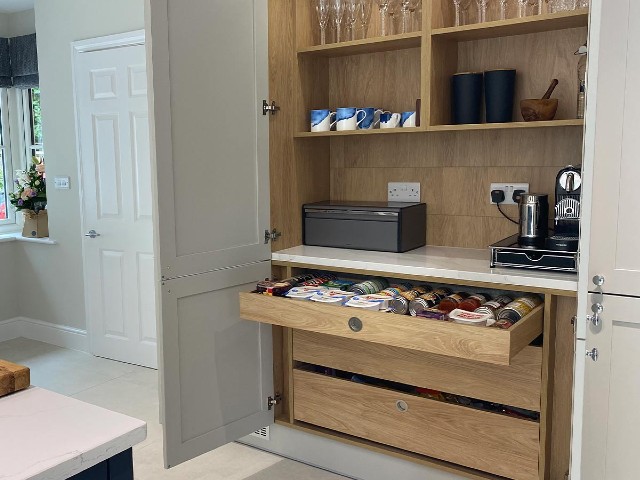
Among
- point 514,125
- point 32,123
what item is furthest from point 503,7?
point 32,123

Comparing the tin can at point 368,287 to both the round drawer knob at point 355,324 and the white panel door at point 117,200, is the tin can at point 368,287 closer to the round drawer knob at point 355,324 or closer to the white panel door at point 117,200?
the round drawer knob at point 355,324

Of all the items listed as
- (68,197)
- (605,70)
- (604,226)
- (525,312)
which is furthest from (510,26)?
(68,197)

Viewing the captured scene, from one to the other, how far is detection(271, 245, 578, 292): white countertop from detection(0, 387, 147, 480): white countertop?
1369mm

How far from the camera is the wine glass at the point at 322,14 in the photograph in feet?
8.97

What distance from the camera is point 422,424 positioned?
7.97 ft

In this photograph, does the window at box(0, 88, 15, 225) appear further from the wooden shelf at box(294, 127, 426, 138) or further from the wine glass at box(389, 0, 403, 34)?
the wine glass at box(389, 0, 403, 34)

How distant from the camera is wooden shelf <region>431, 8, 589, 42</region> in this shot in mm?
2221

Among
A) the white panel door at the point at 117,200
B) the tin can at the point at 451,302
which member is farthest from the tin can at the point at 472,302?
the white panel door at the point at 117,200

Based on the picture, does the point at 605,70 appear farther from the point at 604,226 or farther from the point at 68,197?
the point at 68,197

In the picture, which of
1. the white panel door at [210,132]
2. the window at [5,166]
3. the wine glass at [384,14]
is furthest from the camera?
the window at [5,166]

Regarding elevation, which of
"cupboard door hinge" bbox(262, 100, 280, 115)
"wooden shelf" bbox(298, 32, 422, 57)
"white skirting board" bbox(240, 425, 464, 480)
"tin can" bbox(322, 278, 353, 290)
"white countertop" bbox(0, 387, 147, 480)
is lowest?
"white skirting board" bbox(240, 425, 464, 480)

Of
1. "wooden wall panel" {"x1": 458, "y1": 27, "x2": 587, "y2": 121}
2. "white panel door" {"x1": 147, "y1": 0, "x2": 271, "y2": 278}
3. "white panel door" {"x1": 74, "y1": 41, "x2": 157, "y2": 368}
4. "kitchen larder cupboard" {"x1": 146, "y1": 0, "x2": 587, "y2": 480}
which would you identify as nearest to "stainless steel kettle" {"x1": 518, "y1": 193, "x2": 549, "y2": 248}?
"kitchen larder cupboard" {"x1": 146, "y1": 0, "x2": 587, "y2": 480}

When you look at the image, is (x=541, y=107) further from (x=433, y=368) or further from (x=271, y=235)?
(x=271, y=235)

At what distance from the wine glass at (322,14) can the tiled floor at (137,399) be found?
1815 millimetres
